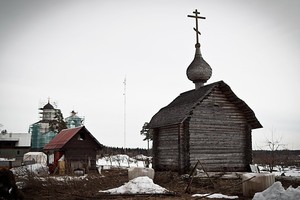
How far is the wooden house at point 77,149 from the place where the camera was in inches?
1204

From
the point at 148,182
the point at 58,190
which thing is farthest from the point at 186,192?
the point at 58,190

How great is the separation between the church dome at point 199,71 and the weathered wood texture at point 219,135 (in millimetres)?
3699

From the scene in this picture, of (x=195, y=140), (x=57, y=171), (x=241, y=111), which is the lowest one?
(x=57, y=171)

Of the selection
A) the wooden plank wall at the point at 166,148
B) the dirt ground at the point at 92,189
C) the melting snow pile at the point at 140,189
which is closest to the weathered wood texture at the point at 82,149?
the wooden plank wall at the point at 166,148

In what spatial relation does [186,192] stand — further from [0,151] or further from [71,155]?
[0,151]

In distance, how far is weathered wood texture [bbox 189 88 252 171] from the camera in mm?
20891

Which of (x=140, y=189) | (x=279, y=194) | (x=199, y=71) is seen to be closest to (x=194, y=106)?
(x=199, y=71)

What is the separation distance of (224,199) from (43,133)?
61.2 meters

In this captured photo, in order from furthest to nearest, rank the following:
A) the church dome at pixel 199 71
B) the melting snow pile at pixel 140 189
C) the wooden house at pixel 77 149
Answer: the wooden house at pixel 77 149 < the church dome at pixel 199 71 < the melting snow pile at pixel 140 189

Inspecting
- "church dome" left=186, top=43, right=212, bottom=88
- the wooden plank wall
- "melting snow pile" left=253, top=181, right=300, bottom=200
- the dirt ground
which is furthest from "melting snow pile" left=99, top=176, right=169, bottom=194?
"church dome" left=186, top=43, right=212, bottom=88

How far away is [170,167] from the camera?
2198 cm

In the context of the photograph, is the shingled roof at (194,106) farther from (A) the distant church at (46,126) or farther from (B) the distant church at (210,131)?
(A) the distant church at (46,126)

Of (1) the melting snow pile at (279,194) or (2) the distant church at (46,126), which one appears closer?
(1) the melting snow pile at (279,194)

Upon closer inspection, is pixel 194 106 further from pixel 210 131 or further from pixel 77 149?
pixel 77 149
